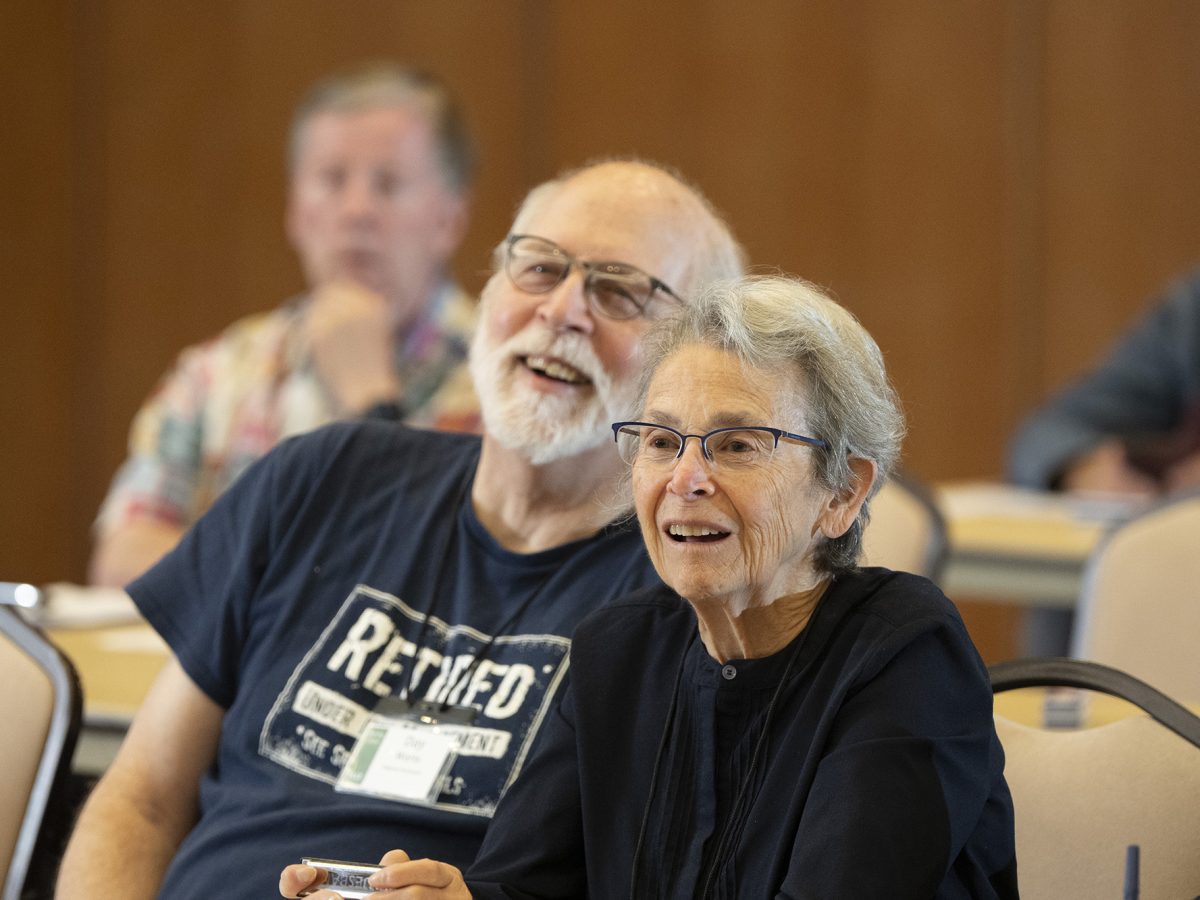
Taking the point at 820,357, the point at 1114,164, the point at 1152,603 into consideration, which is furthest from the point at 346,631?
the point at 1114,164

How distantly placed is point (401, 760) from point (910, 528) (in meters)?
1.42

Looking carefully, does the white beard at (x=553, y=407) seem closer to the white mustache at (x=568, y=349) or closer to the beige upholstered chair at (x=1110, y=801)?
the white mustache at (x=568, y=349)

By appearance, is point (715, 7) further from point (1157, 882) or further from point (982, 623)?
point (1157, 882)

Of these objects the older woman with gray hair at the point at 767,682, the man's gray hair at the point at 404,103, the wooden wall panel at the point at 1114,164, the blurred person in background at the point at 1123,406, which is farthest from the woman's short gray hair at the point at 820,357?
the wooden wall panel at the point at 1114,164

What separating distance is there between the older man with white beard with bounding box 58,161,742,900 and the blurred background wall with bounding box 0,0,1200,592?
10.7ft

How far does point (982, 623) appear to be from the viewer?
573 cm

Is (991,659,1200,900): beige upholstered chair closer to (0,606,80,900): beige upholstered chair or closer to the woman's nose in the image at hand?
the woman's nose

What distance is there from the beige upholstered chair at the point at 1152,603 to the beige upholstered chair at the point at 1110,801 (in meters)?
1.09

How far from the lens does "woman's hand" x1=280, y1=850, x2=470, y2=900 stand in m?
1.44

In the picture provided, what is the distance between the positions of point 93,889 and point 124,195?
4687 millimetres

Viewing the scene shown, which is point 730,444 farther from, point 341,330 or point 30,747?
point 341,330

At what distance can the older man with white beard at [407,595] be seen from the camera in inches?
69.9

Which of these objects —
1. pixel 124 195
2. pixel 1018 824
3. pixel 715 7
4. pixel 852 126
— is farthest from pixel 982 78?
pixel 1018 824

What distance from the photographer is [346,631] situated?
1.89 metres
